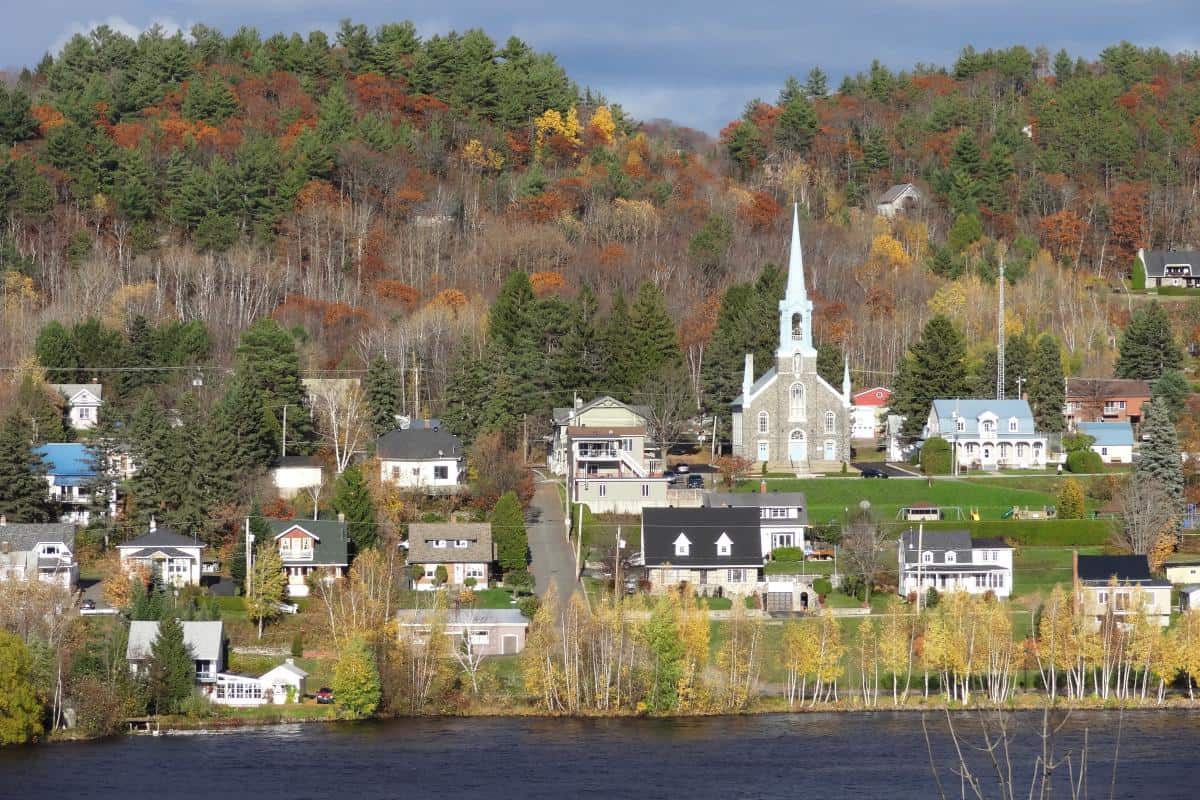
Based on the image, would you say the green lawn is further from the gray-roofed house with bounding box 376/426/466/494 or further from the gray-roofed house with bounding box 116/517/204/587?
the gray-roofed house with bounding box 116/517/204/587

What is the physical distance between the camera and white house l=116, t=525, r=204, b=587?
251 ft

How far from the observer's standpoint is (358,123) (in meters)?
132

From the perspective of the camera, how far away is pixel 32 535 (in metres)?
77.5

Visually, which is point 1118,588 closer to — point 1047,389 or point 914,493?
point 914,493

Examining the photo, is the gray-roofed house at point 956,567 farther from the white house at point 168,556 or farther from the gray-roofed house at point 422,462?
the white house at point 168,556

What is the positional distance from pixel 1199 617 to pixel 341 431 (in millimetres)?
37258

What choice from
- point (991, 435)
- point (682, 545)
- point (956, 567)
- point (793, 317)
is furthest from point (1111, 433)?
point (682, 545)

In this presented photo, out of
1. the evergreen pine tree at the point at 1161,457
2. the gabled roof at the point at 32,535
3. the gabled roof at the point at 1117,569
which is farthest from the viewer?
the evergreen pine tree at the point at 1161,457

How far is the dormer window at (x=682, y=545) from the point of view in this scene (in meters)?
79.0

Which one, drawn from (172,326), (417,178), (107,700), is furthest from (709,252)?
(107,700)

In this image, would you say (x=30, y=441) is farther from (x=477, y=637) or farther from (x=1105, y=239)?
(x=1105, y=239)

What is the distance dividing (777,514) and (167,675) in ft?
83.9

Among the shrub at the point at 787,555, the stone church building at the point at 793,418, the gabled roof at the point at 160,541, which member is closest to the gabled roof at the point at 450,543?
the gabled roof at the point at 160,541

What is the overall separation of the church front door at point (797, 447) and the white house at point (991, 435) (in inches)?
218
